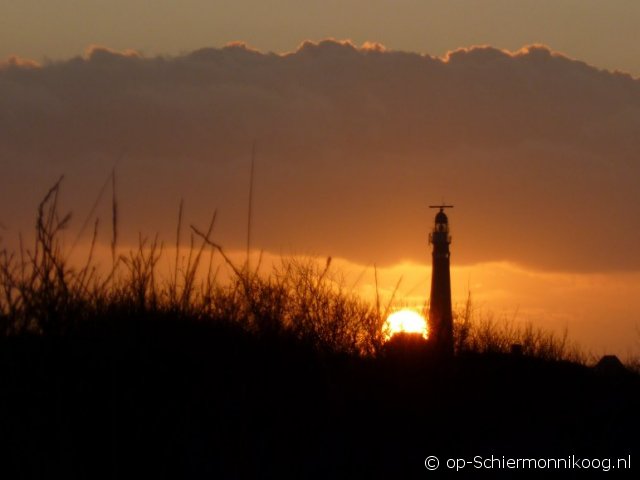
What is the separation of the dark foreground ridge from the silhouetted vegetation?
0.01 metres

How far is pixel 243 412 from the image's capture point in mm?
6203

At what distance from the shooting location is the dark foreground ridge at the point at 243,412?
5.34 metres

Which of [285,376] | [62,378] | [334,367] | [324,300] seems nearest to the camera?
[62,378]

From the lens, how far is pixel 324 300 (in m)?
11.0

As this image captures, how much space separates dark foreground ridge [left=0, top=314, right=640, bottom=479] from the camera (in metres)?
5.34

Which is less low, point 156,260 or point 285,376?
point 156,260

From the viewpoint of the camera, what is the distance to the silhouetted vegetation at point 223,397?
5414mm

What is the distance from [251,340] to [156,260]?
3.42ft

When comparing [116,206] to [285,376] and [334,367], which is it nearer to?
[285,376]

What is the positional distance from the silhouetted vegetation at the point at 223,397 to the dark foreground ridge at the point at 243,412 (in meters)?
0.01

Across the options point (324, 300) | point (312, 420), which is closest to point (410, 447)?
point (312, 420)

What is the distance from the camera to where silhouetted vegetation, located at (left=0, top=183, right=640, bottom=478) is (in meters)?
5.41

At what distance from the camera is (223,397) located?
639 centimetres

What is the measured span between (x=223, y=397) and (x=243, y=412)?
244 millimetres
